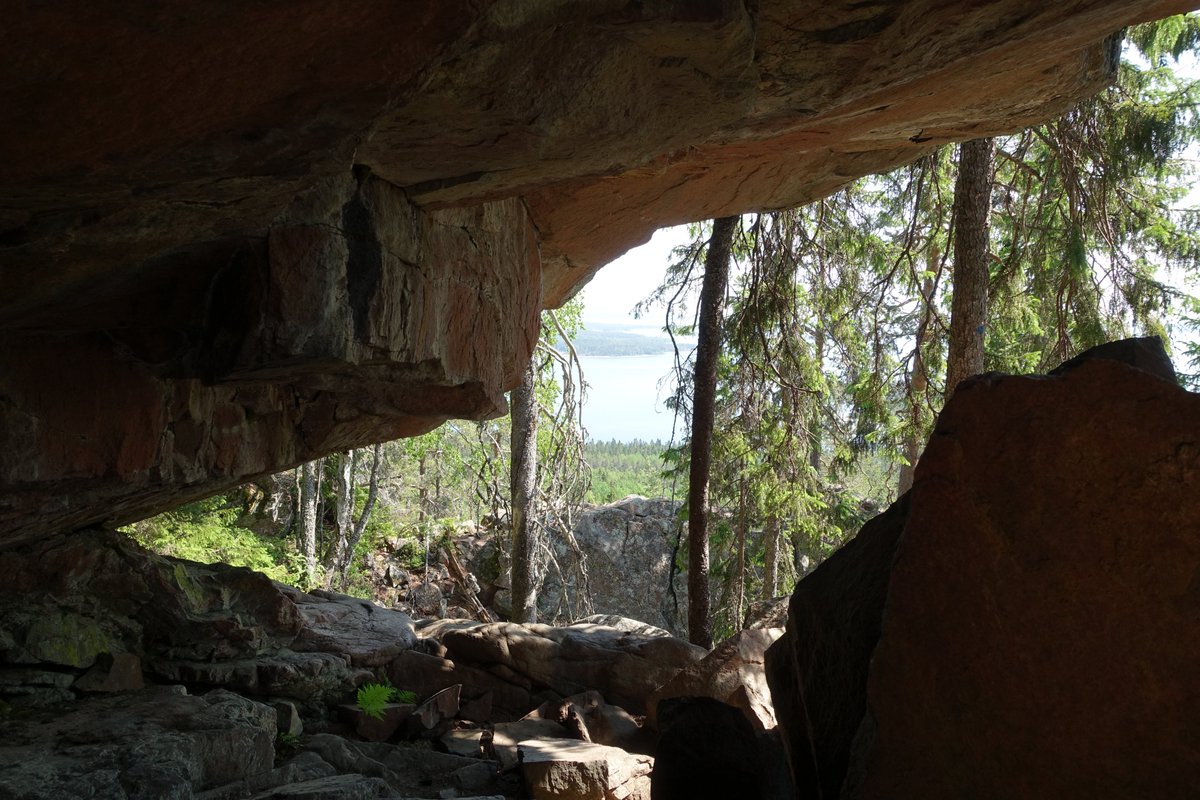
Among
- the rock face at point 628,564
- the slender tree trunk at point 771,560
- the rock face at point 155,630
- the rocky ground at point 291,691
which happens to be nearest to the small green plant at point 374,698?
the rocky ground at point 291,691

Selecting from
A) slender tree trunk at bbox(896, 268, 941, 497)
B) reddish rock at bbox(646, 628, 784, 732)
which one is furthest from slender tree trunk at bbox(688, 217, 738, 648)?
slender tree trunk at bbox(896, 268, 941, 497)

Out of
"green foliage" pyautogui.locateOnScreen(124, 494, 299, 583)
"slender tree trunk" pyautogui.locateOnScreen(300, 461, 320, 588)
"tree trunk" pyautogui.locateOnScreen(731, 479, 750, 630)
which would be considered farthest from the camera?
"slender tree trunk" pyautogui.locateOnScreen(300, 461, 320, 588)

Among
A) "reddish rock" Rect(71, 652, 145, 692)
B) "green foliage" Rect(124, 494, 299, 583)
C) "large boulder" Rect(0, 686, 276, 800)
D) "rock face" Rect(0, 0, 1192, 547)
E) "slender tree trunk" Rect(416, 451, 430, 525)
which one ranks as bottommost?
"large boulder" Rect(0, 686, 276, 800)

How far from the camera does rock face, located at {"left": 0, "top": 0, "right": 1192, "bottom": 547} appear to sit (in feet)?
7.32

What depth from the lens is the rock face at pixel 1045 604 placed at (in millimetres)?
2754

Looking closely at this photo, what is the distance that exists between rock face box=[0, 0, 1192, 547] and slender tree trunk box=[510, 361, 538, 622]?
5.29 metres

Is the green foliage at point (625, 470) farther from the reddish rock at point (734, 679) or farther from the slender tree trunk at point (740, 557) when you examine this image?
the reddish rock at point (734, 679)

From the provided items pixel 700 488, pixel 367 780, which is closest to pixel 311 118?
pixel 367 780

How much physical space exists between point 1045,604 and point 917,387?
9605mm

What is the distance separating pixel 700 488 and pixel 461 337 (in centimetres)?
451

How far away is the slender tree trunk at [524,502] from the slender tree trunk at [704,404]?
10.1 ft

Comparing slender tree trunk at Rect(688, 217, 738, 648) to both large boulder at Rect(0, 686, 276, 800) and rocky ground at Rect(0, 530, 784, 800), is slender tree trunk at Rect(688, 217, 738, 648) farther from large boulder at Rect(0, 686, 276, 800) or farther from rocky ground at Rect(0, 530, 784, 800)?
large boulder at Rect(0, 686, 276, 800)

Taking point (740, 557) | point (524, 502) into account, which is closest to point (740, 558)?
point (740, 557)

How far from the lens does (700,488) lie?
912cm
